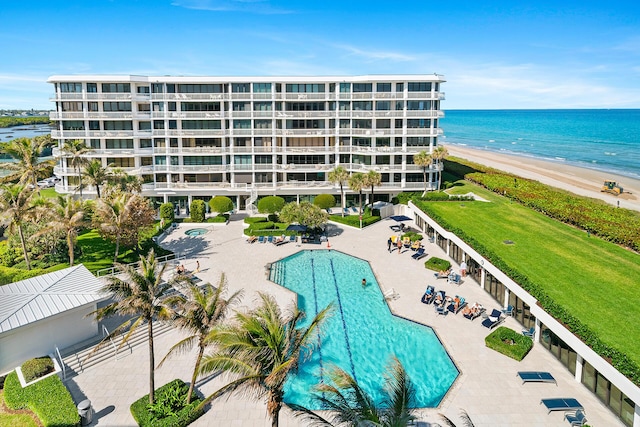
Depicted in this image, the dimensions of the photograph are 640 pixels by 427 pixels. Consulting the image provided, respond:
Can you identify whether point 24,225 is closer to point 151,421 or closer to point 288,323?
point 151,421

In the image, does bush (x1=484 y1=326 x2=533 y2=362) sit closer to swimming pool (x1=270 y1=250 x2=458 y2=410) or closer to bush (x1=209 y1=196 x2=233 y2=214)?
swimming pool (x1=270 y1=250 x2=458 y2=410)

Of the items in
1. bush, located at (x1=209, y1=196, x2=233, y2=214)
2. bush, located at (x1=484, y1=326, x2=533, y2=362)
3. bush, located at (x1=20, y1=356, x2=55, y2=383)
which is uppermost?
bush, located at (x1=209, y1=196, x2=233, y2=214)

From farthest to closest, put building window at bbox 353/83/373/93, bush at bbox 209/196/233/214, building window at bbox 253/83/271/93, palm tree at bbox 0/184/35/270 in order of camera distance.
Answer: building window at bbox 353/83/373/93 → building window at bbox 253/83/271/93 → bush at bbox 209/196/233/214 → palm tree at bbox 0/184/35/270

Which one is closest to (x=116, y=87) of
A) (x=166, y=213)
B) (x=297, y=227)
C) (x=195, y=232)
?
(x=166, y=213)

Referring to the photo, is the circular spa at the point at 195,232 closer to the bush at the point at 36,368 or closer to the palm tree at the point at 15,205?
the palm tree at the point at 15,205

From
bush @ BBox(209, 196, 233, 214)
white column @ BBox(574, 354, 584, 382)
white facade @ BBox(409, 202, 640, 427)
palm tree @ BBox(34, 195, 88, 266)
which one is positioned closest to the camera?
white facade @ BBox(409, 202, 640, 427)

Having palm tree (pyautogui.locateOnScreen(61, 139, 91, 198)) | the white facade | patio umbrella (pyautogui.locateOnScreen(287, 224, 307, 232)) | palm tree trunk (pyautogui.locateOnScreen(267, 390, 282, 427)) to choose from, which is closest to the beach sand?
the white facade
